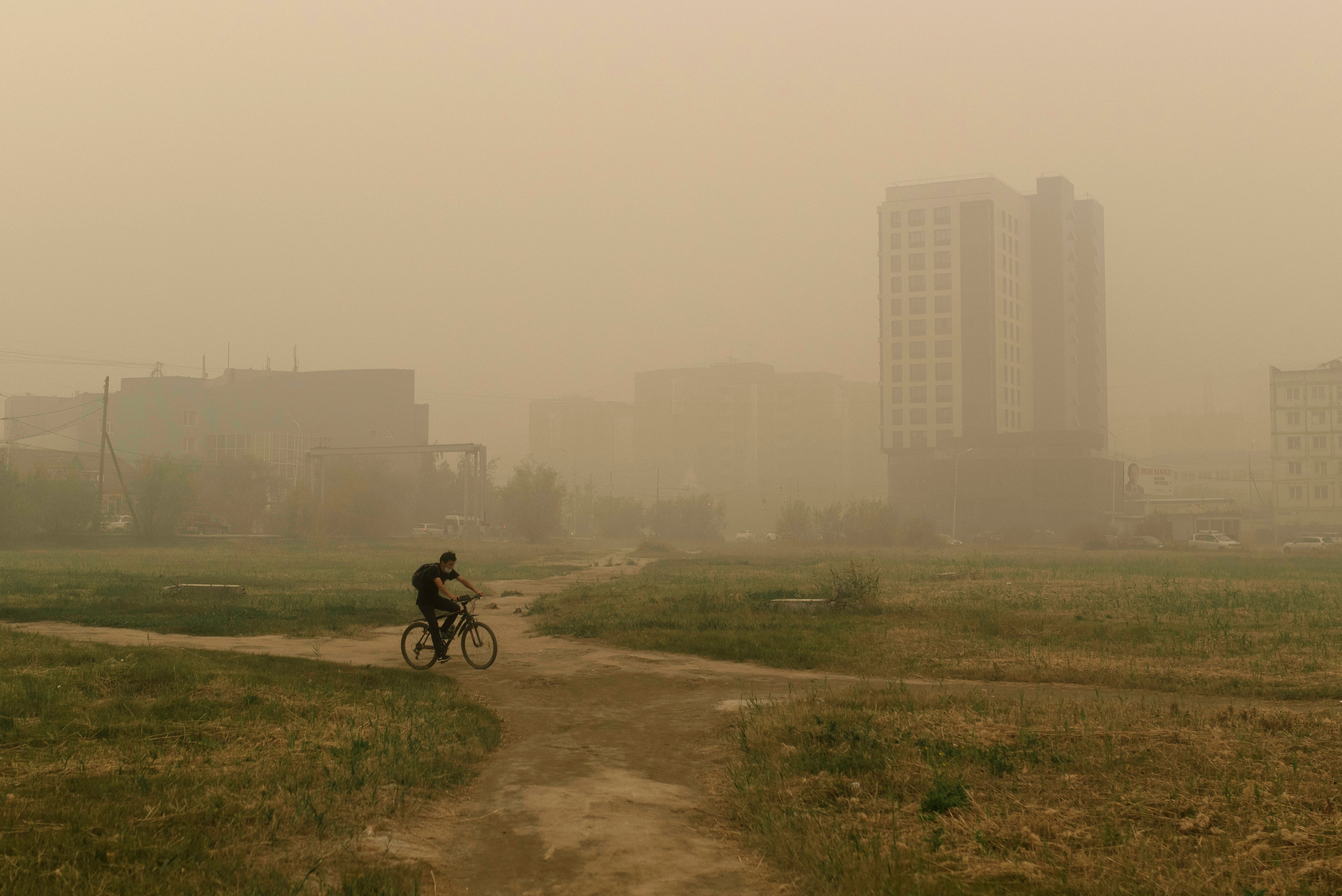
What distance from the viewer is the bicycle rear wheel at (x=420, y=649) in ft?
55.3

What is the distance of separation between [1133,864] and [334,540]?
88.2 metres

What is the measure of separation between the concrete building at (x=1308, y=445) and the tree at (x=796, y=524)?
63.3 metres

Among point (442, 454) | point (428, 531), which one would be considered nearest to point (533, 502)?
point (428, 531)

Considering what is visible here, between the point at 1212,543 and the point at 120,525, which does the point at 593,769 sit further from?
the point at 120,525

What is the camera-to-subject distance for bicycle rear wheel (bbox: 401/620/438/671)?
16.8 meters

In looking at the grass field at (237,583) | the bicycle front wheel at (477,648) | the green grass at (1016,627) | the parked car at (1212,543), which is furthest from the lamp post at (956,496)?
the bicycle front wheel at (477,648)

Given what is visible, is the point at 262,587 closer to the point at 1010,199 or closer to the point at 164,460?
the point at 164,460

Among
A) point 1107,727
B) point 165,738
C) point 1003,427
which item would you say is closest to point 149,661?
point 165,738

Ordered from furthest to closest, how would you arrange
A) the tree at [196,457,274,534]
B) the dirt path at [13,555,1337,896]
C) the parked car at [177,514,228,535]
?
the tree at [196,457,274,534], the parked car at [177,514,228,535], the dirt path at [13,555,1337,896]

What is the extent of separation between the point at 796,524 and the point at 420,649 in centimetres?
9726

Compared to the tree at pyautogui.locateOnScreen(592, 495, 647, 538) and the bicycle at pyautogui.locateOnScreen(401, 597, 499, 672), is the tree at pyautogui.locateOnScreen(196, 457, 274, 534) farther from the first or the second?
the bicycle at pyautogui.locateOnScreen(401, 597, 499, 672)

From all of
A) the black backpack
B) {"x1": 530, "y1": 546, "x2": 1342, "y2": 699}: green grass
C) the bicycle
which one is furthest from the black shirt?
{"x1": 530, "y1": 546, "x2": 1342, "y2": 699}: green grass

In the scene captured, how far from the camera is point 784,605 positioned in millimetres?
25797

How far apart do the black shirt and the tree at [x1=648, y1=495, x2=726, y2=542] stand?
11013 cm
